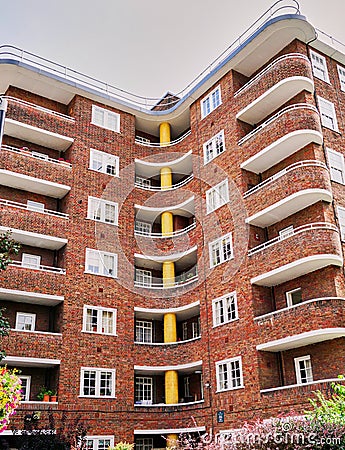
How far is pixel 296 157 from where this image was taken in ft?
87.4

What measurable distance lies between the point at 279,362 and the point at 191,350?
577 cm

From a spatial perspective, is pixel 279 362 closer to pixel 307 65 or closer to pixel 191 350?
pixel 191 350

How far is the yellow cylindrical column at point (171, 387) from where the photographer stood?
2859cm

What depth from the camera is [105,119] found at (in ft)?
110

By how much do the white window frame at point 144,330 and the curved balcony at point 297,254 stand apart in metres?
8.97

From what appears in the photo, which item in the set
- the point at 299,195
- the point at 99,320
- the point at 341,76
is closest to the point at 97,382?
the point at 99,320

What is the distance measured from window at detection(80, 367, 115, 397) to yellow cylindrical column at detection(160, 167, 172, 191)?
12810 millimetres

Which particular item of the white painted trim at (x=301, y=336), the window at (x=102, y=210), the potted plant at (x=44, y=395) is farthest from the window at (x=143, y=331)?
the white painted trim at (x=301, y=336)

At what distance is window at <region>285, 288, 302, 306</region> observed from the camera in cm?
2477

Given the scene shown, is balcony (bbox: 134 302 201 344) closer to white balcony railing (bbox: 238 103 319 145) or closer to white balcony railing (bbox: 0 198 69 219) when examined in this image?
white balcony railing (bbox: 0 198 69 219)

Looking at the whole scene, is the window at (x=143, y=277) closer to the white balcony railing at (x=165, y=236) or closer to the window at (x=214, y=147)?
the white balcony railing at (x=165, y=236)

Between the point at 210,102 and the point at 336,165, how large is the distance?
31.5ft

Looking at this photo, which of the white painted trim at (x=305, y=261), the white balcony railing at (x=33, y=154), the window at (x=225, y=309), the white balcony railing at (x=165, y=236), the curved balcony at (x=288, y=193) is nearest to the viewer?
the white painted trim at (x=305, y=261)

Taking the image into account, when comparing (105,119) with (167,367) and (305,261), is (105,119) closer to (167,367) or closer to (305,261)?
(167,367)
